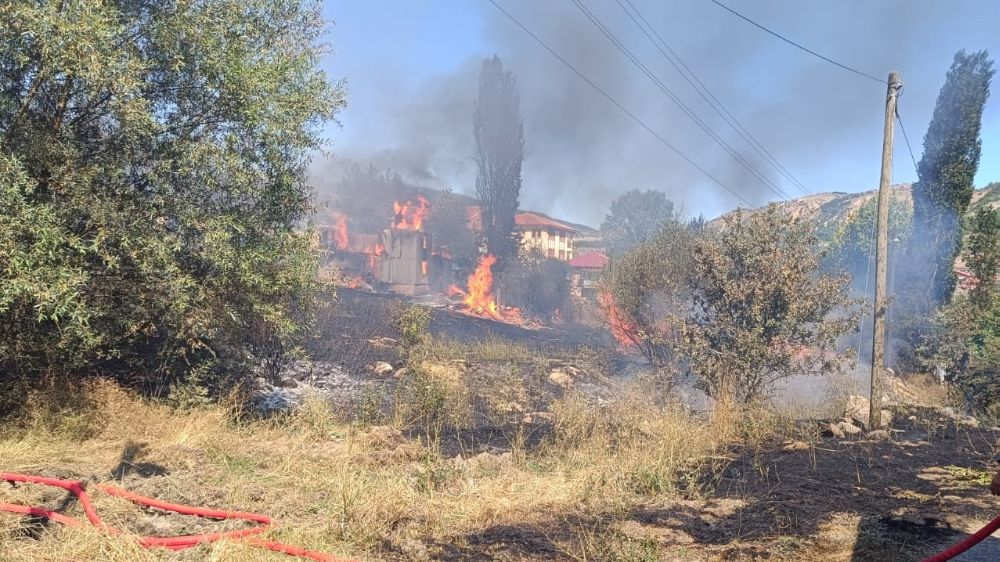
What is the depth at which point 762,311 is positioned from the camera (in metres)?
11.9

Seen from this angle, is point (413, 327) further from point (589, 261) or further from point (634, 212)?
point (634, 212)

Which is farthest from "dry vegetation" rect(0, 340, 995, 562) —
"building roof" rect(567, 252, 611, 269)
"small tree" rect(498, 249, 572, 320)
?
"building roof" rect(567, 252, 611, 269)

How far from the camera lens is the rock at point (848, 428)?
35.0 feet

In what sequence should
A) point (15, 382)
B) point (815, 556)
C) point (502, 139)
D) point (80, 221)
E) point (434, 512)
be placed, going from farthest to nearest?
1. point (502, 139)
2. point (15, 382)
3. point (80, 221)
4. point (434, 512)
5. point (815, 556)

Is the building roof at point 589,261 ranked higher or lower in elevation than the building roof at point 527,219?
lower

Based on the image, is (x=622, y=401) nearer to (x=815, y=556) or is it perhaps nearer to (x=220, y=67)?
(x=815, y=556)

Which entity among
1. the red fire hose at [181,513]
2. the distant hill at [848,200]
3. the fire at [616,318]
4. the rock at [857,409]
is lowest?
the red fire hose at [181,513]

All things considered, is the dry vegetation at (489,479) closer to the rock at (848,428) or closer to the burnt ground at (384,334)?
the rock at (848,428)

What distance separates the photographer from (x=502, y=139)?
4778 cm

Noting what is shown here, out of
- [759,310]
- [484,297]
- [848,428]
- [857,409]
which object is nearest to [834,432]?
[848,428]

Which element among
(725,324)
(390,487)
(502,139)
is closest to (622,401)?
(725,324)

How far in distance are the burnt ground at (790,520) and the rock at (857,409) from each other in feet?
11.3

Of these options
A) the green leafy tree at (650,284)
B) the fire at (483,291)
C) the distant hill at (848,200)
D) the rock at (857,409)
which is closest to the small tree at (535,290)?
the fire at (483,291)

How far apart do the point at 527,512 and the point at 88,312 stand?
524 centimetres
